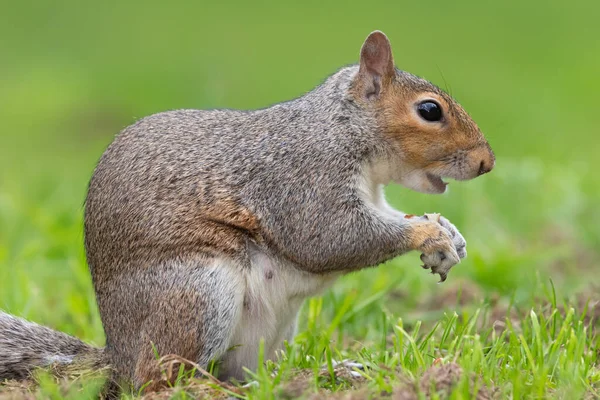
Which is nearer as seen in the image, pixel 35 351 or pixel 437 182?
pixel 35 351

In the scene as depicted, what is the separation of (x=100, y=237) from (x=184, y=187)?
1.30 ft

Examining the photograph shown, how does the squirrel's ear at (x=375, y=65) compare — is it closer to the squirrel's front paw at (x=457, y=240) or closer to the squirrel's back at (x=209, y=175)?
the squirrel's back at (x=209, y=175)

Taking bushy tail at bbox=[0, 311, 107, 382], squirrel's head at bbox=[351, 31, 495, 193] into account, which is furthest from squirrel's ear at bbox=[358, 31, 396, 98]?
bushy tail at bbox=[0, 311, 107, 382]

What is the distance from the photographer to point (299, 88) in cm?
1362

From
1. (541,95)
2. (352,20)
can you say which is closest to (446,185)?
(541,95)

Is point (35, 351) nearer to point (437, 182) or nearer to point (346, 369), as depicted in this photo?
point (346, 369)

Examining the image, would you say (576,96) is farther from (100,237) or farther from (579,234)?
(100,237)

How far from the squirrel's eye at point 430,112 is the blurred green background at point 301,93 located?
21.2 inches

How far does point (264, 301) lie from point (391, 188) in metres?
3.52

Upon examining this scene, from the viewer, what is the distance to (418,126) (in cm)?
419

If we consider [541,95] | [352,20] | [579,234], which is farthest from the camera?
[352,20]

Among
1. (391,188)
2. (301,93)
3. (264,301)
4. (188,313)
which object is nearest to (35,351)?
(188,313)

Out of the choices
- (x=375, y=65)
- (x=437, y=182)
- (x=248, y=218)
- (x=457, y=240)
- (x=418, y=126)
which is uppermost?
(x=375, y=65)

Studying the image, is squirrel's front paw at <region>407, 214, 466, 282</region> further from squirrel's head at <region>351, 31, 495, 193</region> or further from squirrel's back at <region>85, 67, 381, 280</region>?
squirrel's back at <region>85, 67, 381, 280</region>
